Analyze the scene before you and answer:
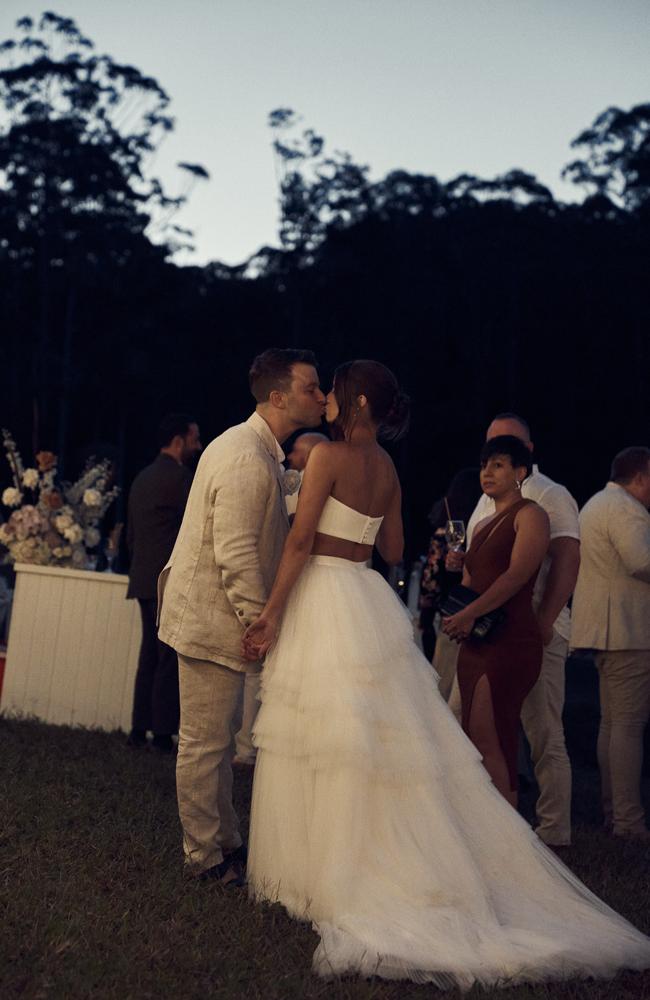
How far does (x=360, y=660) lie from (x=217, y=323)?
3833cm

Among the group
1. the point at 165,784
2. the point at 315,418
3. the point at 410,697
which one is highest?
the point at 315,418

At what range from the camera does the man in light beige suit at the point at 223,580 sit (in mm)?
5219

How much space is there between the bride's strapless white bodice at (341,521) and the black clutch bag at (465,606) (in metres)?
1.16

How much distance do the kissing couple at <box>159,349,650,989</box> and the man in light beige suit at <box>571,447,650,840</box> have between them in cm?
278

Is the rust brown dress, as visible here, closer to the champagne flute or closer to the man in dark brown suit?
the champagne flute

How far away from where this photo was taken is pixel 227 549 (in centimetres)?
519

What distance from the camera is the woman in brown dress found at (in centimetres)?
616

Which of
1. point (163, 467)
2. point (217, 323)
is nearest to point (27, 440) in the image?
point (217, 323)

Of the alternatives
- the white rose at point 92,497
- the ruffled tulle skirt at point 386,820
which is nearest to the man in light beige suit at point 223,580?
the ruffled tulle skirt at point 386,820

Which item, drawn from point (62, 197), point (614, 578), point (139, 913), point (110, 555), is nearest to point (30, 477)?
point (110, 555)

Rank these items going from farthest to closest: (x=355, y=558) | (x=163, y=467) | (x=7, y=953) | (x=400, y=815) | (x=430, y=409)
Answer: (x=430, y=409) < (x=163, y=467) < (x=355, y=558) < (x=400, y=815) < (x=7, y=953)

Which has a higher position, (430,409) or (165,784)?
(430,409)

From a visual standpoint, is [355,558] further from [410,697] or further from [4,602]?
[4,602]

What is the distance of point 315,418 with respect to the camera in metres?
5.45
